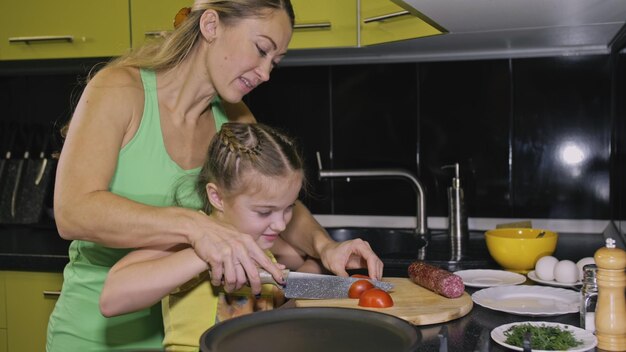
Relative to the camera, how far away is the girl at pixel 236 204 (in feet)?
4.62

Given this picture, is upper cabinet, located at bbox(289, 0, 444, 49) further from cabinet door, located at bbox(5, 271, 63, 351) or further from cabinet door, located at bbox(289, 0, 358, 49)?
cabinet door, located at bbox(5, 271, 63, 351)

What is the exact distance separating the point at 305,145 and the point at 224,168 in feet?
3.98

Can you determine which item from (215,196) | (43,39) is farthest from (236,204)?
(43,39)

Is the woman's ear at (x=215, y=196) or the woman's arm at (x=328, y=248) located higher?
the woman's ear at (x=215, y=196)

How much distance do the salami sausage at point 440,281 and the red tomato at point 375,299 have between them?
11 cm

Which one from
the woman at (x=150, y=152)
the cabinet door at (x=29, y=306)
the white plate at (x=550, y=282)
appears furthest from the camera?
the cabinet door at (x=29, y=306)

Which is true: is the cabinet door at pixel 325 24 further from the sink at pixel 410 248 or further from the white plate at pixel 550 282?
the white plate at pixel 550 282

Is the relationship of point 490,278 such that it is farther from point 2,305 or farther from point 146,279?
point 2,305

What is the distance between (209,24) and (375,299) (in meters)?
0.63

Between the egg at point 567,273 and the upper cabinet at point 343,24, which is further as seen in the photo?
the upper cabinet at point 343,24

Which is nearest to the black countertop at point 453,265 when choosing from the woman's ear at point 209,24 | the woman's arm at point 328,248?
the woman's arm at point 328,248

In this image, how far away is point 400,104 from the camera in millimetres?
2576

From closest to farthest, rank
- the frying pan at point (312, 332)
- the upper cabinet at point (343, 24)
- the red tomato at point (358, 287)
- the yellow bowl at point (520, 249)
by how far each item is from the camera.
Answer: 1. the frying pan at point (312, 332)
2. the red tomato at point (358, 287)
3. the yellow bowl at point (520, 249)
4. the upper cabinet at point (343, 24)

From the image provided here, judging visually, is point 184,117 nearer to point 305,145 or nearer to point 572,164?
point 305,145
